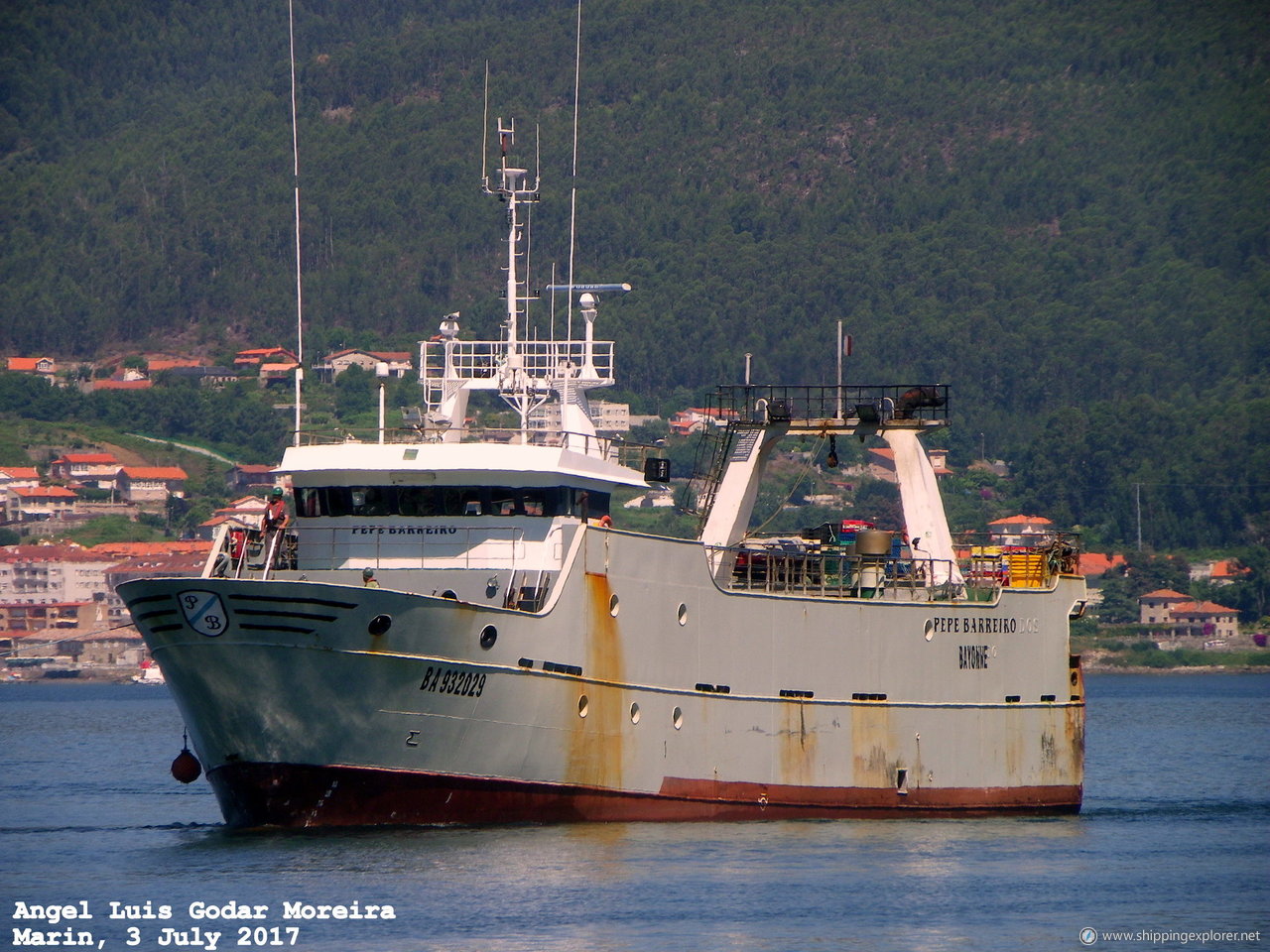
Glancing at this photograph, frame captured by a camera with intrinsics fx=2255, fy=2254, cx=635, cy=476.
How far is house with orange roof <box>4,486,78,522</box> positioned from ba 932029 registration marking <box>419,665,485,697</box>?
170995 millimetres

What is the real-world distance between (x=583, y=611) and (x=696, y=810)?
4.08 metres

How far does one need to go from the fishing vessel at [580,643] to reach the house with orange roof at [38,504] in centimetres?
16474

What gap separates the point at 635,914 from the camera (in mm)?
27703

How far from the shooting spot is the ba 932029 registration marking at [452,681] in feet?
103

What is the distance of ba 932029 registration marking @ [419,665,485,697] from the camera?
31.3 m

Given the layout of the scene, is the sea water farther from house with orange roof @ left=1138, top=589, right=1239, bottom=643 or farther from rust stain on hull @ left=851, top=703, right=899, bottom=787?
house with orange roof @ left=1138, top=589, right=1239, bottom=643

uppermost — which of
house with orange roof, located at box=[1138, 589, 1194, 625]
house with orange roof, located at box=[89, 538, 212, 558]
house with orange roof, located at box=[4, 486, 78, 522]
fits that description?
house with orange roof, located at box=[4, 486, 78, 522]

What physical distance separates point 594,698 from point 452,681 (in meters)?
2.45

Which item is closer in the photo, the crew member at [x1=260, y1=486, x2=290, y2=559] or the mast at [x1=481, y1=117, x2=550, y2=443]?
the crew member at [x1=260, y1=486, x2=290, y2=559]

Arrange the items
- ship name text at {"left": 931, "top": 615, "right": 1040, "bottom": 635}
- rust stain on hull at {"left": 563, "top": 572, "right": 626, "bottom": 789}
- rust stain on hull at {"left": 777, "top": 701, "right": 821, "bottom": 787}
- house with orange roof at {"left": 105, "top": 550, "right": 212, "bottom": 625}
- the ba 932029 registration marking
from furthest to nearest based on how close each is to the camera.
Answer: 1. house with orange roof at {"left": 105, "top": 550, "right": 212, "bottom": 625}
2. ship name text at {"left": 931, "top": 615, "right": 1040, "bottom": 635}
3. rust stain on hull at {"left": 777, "top": 701, "right": 821, "bottom": 787}
4. rust stain on hull at {"left": 563, "top": 572, "right": 626, "bottom": 789}
5. the ba 932029 registration marking

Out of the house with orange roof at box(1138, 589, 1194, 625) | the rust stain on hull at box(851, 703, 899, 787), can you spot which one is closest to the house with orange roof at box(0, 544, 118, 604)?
the house with orange roof at box(1138, 589, 1194, 625)

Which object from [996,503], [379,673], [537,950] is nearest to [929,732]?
[379,673]

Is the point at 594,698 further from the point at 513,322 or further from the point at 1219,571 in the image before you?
the point at 1219,571

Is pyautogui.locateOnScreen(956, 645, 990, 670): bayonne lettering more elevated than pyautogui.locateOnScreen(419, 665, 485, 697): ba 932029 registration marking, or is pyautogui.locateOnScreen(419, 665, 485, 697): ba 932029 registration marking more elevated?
pyautogui.locateOnScreen(419, 665, 485, 697): ba 932029 registration marking
